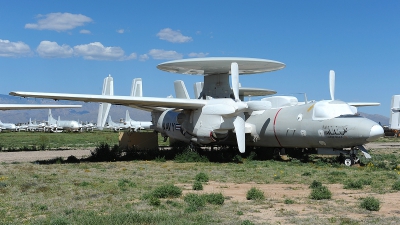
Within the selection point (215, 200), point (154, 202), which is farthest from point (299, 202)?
point (154, 202)

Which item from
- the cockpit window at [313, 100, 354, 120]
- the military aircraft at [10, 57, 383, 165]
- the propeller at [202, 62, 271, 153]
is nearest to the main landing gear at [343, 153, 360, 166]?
the military aircraft at [10, 57, 383, 165]

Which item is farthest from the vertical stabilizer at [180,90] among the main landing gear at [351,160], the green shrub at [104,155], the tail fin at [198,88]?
the main landing gear at [351,160]

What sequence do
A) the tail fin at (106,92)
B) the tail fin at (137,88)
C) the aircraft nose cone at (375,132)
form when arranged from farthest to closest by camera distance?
the tail fin at (137,88), the tail fin at (106,92), the aircraft nose cone at (375,132)

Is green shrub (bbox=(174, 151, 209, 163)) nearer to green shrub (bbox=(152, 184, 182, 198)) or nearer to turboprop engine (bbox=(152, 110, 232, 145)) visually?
turboprop engine (bbox=(152, 110, 232, 145))

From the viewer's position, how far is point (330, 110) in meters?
21.7

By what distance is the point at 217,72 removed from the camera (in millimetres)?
27781

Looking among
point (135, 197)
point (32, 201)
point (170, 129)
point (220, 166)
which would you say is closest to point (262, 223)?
point (135, 197)

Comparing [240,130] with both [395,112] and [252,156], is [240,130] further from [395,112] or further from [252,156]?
[395,112]

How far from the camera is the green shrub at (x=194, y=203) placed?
10.8 meters

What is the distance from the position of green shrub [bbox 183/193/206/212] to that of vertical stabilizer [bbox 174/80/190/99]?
19782 millimetres

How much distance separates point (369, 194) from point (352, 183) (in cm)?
150

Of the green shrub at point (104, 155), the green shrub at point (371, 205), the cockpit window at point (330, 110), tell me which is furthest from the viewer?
the green shrub at point (104, 155)

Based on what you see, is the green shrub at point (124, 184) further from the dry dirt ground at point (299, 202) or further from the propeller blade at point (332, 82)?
the propeller blade at point (332, 82)

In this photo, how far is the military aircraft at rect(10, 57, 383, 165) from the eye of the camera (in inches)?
830
